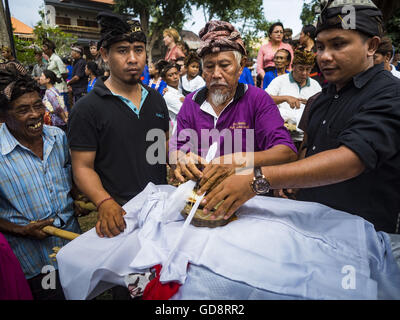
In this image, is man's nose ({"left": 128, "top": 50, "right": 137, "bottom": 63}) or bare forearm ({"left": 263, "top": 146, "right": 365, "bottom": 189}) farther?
man's nose ({"left": 128, "top": 50, "right": 137, "bottom": 63})

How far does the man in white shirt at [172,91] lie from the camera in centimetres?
569

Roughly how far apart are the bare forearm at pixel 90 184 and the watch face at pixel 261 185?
1.18 m

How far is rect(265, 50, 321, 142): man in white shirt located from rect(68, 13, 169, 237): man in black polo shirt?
241cm

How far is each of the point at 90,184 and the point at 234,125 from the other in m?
1.29

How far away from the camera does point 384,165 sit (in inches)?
64.6

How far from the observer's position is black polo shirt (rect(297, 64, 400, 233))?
142 centimetres

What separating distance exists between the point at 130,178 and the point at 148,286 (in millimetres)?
1324

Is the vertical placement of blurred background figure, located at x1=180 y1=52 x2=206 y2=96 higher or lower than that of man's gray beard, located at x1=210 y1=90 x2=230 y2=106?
higher

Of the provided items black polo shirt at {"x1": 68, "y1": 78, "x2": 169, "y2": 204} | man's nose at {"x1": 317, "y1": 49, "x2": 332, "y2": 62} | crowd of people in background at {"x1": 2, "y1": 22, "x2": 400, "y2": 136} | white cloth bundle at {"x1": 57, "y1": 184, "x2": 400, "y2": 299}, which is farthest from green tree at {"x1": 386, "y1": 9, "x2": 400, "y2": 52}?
white cloth bundle at {"x1": 57, "y1": 184, "x2": 400, "y2": 299}

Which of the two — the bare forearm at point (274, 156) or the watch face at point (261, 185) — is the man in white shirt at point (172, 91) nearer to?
the bare forearm at point (274, 156)

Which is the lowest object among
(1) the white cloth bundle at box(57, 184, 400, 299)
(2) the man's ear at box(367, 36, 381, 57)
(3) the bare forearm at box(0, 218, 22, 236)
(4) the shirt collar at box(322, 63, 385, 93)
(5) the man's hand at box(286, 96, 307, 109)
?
(3) the bare forearm at box(0, 218, 22, 236)

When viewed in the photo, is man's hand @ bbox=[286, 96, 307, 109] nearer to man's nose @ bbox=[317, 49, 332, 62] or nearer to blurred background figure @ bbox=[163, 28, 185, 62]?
man's nose @ bbox=[317, 49, 332, 62]
